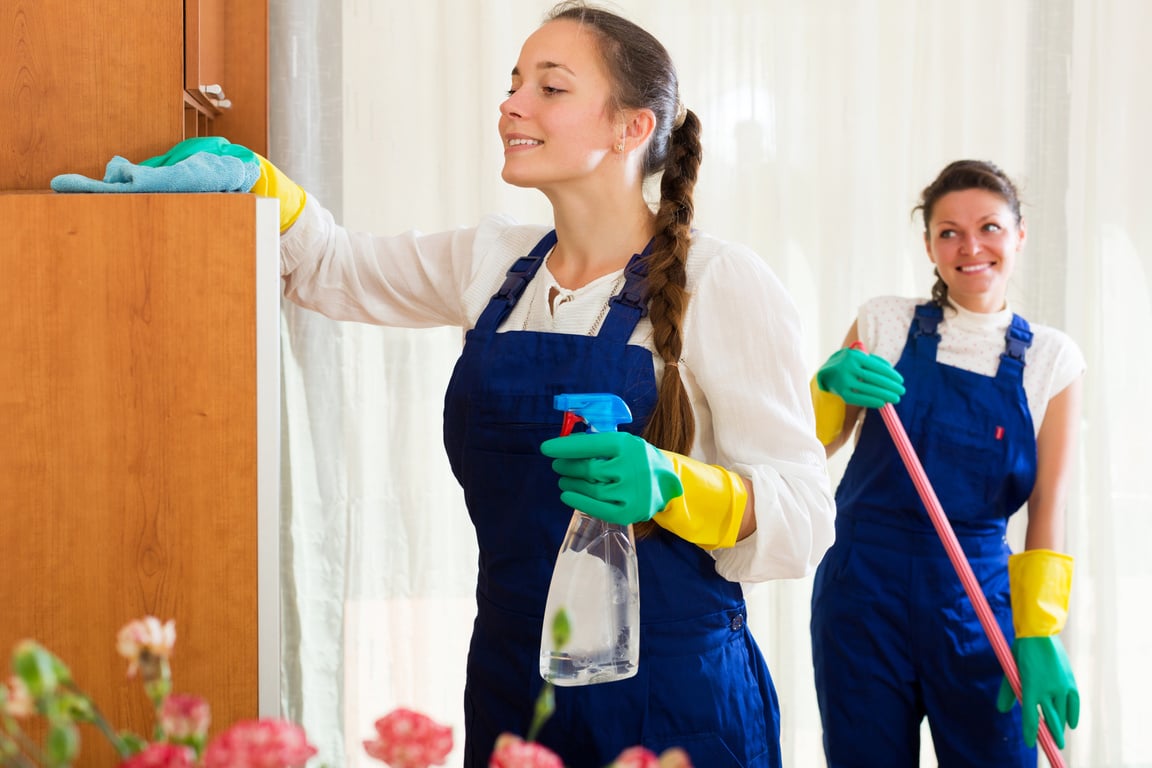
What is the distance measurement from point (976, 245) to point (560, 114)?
102 centimetres

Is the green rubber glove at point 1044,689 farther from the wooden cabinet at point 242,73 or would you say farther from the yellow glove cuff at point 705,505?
the wooden cabinet at point 242,73

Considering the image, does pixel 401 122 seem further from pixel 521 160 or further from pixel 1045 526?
pixel 1045 526

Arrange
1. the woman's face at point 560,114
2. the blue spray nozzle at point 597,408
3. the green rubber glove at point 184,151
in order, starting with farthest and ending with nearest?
the woman's face at point 560,114 → the green rubber glove at point 184,151 → the blue spray nozzle at point 597,408

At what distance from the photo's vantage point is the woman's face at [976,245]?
2.05m

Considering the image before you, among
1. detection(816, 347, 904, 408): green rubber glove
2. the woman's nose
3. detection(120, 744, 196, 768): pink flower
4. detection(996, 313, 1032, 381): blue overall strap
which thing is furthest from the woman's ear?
detection(120, 744, 196, 768): pink flower

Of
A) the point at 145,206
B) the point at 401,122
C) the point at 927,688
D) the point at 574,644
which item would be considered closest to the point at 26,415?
the point at 145,206

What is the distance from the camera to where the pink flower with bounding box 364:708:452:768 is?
1.80 feet

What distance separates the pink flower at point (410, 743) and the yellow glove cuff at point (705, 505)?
2.19 ft

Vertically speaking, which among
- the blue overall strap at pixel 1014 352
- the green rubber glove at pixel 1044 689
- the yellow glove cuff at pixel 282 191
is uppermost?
the yellow glove cuff at pixel 282 191

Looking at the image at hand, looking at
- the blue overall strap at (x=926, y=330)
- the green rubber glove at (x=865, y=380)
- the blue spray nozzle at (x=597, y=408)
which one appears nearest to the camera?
the blue spray nozzle at (x=597, y=408)

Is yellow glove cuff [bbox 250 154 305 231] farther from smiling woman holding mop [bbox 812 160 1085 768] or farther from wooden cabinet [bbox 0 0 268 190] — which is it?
smiling woman holding mop [bbox 812 160 1085 768]

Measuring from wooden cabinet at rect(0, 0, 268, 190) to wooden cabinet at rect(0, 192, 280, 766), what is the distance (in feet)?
0.54

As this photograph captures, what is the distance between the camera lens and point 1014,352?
6.62ft

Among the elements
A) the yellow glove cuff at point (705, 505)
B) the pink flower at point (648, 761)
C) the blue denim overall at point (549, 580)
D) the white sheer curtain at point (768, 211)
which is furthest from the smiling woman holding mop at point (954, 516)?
the pink flower at point (648, 761)
